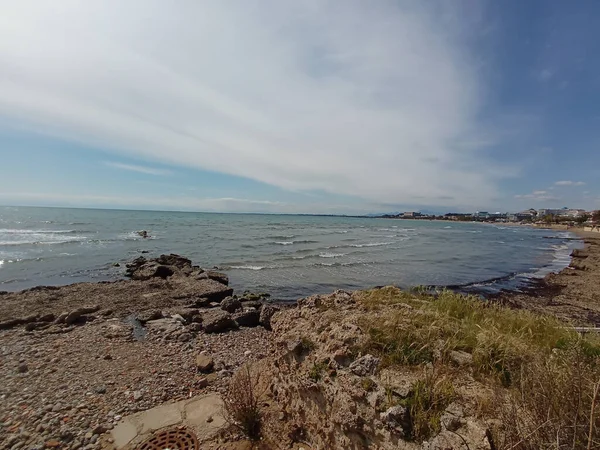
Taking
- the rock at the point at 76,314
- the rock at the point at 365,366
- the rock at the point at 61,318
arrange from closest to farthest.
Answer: the rock at the point at 365,366 < the rock at the point at 61,318 < the rock at the point at 76,314

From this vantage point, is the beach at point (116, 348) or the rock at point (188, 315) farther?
the rock at point (188, 315)

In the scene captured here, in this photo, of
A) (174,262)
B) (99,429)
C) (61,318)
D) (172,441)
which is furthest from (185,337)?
(174,262)

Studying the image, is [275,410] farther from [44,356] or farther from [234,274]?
[234,274]

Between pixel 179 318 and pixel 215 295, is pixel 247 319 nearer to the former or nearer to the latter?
pixel 179 318

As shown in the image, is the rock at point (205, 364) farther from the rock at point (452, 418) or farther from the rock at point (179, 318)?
the rock at point (452, 418)

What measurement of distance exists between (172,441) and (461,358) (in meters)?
4.22

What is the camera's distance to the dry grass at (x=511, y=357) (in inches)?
95.2

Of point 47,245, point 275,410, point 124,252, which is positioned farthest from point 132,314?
point 47,245

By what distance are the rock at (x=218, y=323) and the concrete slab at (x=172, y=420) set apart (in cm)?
460

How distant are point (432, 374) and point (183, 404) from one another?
14.6 ft

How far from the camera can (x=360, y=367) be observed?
371 centimetres

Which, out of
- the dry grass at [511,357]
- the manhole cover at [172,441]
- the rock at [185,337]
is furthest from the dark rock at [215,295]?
the dry grass at [511,357]

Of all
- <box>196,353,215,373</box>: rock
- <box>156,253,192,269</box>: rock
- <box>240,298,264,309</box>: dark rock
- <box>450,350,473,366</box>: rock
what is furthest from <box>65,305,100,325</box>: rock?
<box>450,350,473,366</box>: rock

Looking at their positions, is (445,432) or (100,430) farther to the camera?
(100,430)
